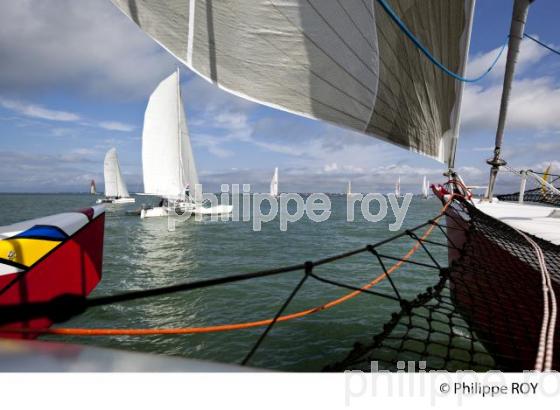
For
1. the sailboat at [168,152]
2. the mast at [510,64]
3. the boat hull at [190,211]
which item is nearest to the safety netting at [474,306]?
the mast at [510,64]

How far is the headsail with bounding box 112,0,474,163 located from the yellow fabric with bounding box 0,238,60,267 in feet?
8.23

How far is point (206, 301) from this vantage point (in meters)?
8.03

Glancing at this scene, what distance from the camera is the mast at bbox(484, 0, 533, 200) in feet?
17.7

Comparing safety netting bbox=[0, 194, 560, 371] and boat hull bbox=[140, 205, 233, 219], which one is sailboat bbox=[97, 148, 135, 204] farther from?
safety netting bbox=[0, 194, 560, 371]

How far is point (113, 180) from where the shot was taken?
191 ft

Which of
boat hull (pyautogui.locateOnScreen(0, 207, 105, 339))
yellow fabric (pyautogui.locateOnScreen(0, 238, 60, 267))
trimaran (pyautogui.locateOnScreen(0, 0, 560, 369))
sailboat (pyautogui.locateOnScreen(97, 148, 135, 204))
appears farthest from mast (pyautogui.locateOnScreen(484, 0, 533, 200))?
sailboat (pyautogui.locateOnScreen(97, 148, 135, 204))

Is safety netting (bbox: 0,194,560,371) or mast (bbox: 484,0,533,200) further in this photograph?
mast (bbox: 484,0,533,200)

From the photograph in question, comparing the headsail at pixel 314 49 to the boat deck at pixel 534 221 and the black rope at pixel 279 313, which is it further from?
the boat deck at pixel 534 221

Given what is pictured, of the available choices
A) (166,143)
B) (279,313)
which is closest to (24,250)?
(279,313)

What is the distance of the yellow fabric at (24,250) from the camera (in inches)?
128

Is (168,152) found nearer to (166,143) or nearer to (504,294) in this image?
(166,143)

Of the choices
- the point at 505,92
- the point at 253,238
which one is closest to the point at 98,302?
the point at 505,92

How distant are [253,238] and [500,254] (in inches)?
659
